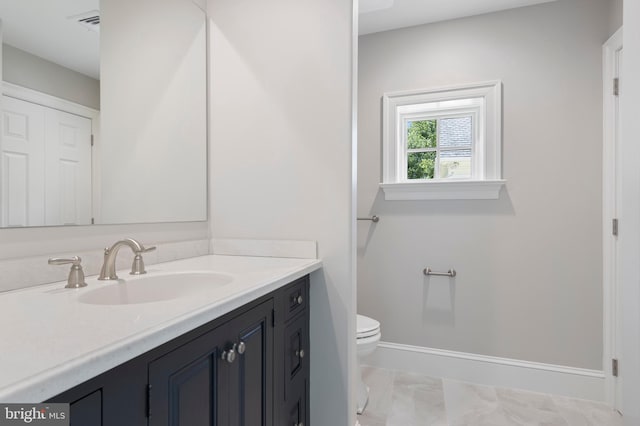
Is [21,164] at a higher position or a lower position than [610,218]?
higher

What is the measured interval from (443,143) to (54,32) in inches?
86.8

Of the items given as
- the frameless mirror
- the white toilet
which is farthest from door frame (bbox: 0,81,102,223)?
the white toilet

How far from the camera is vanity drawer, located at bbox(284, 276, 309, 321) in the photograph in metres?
1.26

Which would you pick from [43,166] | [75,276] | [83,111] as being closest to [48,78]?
[83,111]

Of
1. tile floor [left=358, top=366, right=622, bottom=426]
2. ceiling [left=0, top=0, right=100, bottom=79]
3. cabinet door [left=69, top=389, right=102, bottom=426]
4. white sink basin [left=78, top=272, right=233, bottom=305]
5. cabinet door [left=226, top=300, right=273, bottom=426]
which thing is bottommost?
tile floor [left=358, top=366, right=622, bottom=426]

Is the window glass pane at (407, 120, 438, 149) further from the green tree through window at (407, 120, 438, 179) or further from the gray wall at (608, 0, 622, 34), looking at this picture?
the gray wall at (608, 0, 622, 34)

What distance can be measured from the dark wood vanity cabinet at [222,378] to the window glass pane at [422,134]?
154 cm

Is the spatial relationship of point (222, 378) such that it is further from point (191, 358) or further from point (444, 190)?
point (444, 190)

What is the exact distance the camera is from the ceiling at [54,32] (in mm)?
966

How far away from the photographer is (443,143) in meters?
2.43

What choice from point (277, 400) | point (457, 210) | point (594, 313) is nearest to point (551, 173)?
point (457, 210)

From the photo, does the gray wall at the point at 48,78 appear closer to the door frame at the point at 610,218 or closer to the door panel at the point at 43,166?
the door panel at the point at 43,166

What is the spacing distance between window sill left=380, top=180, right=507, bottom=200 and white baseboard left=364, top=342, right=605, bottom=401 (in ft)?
3.50

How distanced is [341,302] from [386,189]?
117 centimetres
